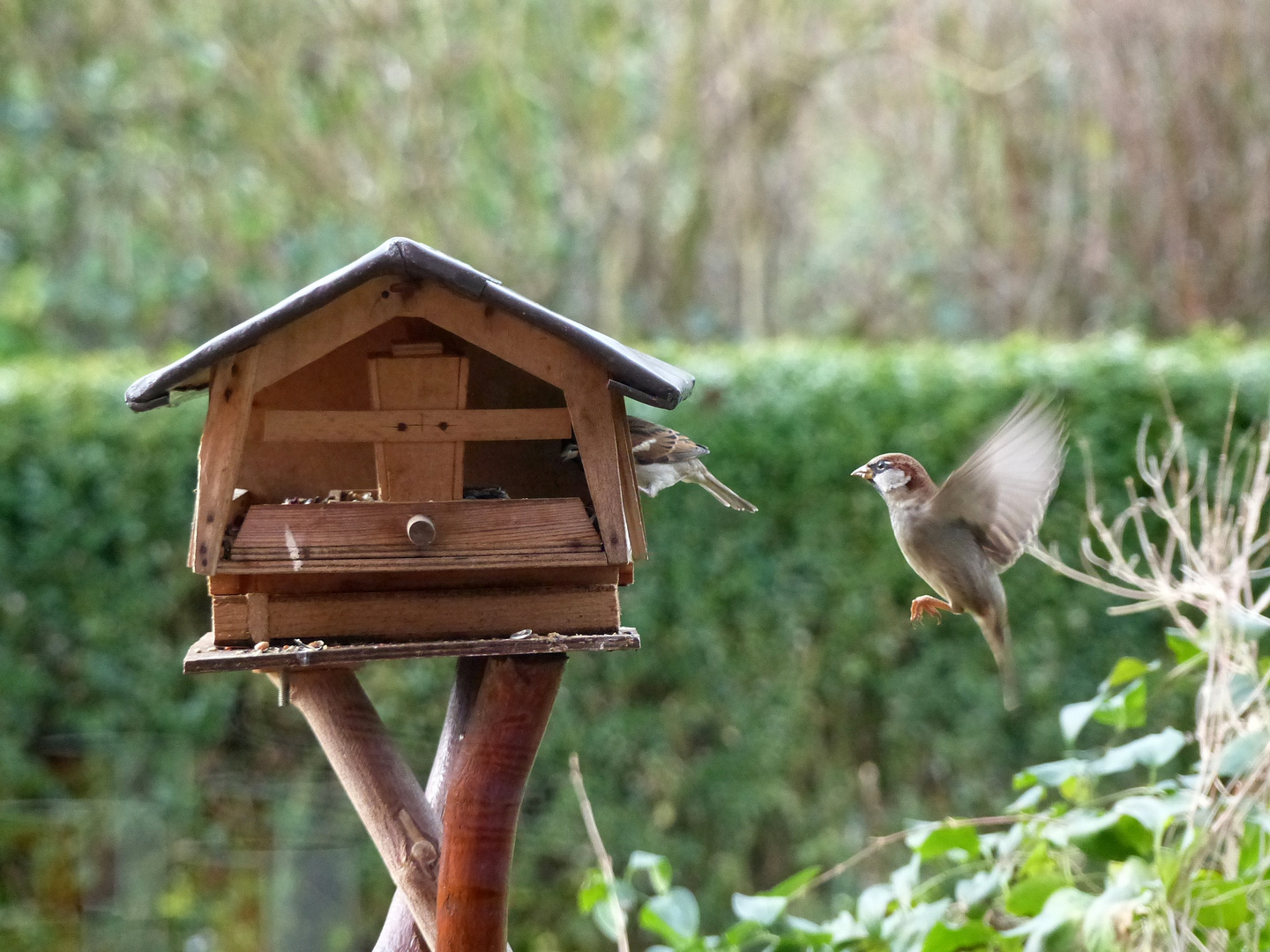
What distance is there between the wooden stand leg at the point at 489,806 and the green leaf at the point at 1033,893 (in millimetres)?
968

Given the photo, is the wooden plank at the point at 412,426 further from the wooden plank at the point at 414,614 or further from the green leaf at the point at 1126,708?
the green leaf at the point at 1126,708

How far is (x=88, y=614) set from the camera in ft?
15.0

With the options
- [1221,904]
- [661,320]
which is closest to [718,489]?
[1221,904]

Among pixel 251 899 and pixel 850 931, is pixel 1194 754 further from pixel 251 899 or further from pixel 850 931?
pixel 251 899

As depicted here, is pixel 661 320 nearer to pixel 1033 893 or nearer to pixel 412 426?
pixel 1033 893

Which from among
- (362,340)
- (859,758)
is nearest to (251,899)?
(859,758)

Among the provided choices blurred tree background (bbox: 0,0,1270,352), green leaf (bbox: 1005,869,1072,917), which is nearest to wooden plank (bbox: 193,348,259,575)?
green leaf (bbox: 1005,869,1072,917)

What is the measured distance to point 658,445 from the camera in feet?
7.91

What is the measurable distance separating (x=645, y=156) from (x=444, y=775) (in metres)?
5.78

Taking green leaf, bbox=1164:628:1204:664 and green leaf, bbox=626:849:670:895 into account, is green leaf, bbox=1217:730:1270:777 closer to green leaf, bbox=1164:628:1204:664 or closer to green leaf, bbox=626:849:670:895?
green leaf, bbox=1164:628:1204:664

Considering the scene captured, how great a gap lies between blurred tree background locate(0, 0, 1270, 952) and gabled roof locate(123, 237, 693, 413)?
2646mm

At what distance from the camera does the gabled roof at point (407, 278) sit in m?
1.73

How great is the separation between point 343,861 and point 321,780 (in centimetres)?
38

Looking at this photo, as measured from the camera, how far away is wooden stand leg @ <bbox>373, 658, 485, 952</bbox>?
2.14m
